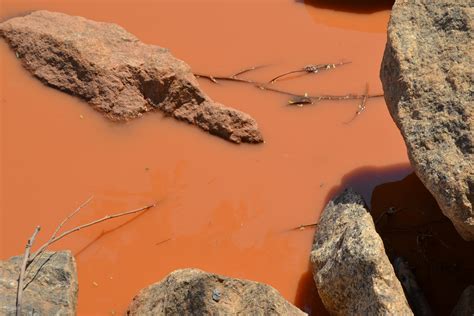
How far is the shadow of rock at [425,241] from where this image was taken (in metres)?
3.96

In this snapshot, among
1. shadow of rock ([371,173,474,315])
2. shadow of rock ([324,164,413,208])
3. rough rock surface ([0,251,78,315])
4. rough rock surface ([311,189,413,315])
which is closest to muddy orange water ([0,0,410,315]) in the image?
shadow of rock ([324,164,413,208])

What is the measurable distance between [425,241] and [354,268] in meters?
0.90

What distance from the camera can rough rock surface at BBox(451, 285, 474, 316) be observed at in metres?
3.45

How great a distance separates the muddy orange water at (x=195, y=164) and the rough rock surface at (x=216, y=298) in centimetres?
50

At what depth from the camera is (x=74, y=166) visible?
4.30 m

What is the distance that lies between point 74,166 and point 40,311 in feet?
4.29

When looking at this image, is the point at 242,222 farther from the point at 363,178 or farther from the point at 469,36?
the point at 469,36

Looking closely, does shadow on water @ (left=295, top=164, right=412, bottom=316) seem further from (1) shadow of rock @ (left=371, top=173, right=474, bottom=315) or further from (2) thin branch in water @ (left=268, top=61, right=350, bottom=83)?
(2) thin branch in water @ (left=268, top=61, right=350, bottom=83)

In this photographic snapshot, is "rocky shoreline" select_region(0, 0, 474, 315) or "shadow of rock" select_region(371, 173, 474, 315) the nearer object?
"rocky shoreline" select_region(0, 0, 474, 315)

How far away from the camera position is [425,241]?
4.13m

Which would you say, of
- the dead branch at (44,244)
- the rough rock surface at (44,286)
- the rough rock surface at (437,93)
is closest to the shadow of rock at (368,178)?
the rough rock surface at (437,93)

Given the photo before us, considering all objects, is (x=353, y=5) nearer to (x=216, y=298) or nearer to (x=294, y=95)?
(x=294, y=95)

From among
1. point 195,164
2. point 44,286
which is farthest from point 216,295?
point 195,164

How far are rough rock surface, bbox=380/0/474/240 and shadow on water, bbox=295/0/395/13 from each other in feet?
6.41
